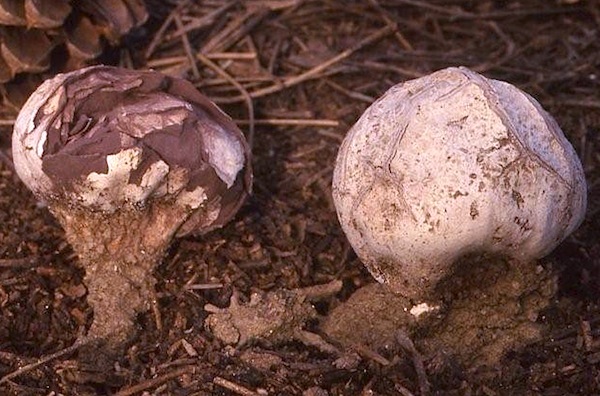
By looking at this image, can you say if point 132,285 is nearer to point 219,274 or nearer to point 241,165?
point 219,274

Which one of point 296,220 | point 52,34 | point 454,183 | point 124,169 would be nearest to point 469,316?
point 454,183

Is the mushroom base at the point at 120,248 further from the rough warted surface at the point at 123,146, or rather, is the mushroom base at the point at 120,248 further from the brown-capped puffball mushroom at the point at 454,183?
the brown-capped puffball mushroom at the point at 454,183

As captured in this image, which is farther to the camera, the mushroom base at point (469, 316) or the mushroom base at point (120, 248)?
the mushroom base at point (120, 248)

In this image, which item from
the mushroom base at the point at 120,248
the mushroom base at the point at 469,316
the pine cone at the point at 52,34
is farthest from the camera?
the pine cone at the point at 52,34

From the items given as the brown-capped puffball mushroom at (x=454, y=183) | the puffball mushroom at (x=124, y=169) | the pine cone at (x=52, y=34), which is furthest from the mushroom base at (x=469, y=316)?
the pine cone at (x=52, y=34)

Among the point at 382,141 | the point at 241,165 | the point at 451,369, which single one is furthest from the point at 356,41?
the point at 451,369

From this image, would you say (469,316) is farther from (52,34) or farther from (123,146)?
(52,34)

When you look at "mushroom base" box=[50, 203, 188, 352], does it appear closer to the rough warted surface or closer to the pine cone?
the rough warted surface

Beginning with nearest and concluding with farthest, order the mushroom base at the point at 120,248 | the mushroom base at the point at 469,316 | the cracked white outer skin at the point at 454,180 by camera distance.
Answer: the cracked white outer skin at the point at 454,180
the mushroom base at the point at 469,316
the mushroom base at the point at 120,248

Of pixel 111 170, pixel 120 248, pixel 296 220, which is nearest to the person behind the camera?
pixel 111 170
